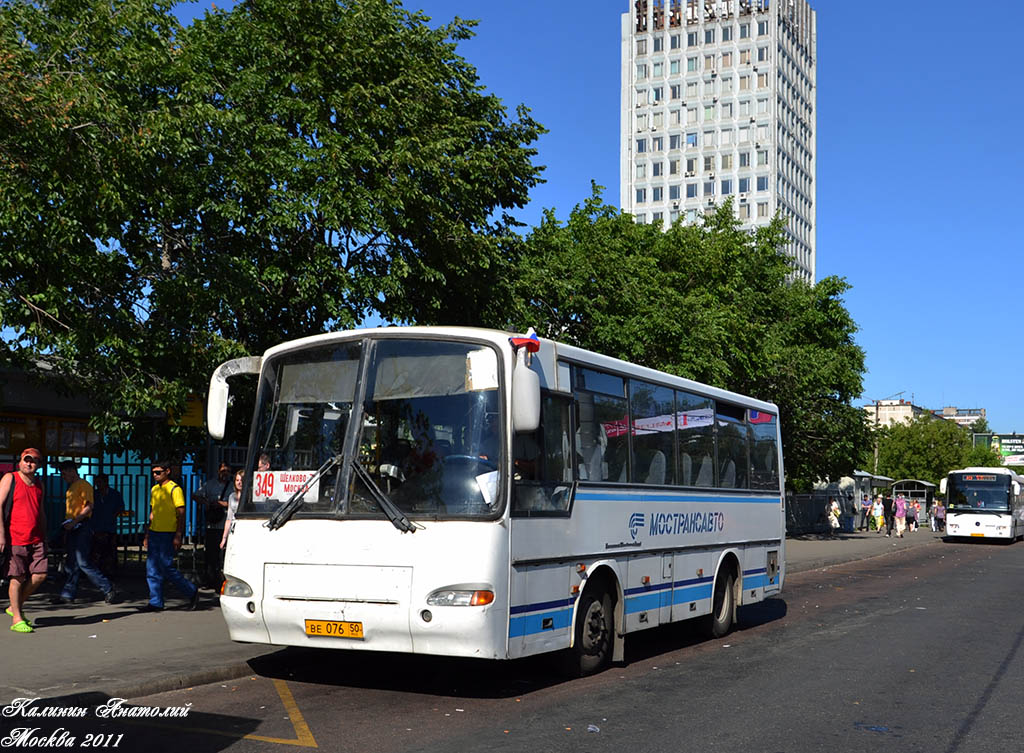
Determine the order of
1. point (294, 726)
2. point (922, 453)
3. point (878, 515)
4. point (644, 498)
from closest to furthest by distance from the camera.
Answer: point (294, 726), point (644, 498), point (878, 515), point (922, 453)

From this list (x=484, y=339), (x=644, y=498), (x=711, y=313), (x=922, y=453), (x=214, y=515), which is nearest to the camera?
(x=484, y=339)

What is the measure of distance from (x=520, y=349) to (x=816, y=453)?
35.9 m

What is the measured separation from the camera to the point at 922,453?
340ft

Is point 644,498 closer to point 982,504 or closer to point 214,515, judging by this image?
point 214,515

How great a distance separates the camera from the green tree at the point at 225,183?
12477 millimetres

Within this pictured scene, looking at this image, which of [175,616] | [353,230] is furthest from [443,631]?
[353,230]

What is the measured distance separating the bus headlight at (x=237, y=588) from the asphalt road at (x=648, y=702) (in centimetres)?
77

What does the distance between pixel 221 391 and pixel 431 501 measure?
2190mm

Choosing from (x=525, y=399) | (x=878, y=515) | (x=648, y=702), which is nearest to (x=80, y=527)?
(x=525, y=399)

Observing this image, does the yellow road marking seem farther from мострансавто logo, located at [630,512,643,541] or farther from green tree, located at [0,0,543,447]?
green tree, located at [0,0,543,447]

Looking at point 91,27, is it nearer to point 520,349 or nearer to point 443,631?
point 520,349

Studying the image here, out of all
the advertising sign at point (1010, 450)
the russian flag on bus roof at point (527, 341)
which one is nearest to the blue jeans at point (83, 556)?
the russian flag on bus roof at point (527, 341)

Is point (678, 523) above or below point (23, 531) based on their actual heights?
above

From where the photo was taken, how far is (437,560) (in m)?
8.82
